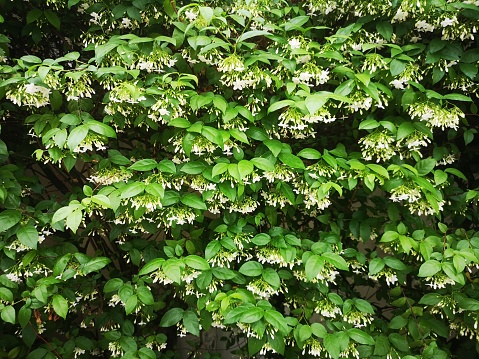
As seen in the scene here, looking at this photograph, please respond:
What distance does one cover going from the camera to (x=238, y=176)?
4.77ft

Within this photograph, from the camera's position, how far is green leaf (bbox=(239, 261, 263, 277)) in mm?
1555

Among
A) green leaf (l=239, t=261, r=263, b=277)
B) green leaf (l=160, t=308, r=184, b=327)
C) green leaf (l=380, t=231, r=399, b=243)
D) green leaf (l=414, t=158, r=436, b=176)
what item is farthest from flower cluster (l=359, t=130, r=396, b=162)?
green leaf (l=160, t=308, r=184, b=327)

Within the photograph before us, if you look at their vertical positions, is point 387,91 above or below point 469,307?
above

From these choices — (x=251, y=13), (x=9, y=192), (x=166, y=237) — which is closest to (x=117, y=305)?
(x=166, y=237)

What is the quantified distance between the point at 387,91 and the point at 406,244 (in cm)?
60

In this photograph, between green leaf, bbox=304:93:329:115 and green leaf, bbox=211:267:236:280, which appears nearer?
green leaf, bbox=304:93:329:115

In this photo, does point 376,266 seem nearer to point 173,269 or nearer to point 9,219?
point 173,269

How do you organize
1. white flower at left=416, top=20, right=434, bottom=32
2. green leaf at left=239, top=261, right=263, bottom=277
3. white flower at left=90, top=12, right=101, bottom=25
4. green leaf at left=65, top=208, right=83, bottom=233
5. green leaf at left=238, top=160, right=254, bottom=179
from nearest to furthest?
1. green leaf at left=65, top=208, right=83, bottom=233
2. green leaf at left=238, top=160, right=254, bottom=179
3. green leaf at left=239, top=261, right=263, bottom=277
4. white flower at left=416, top=20, right=434, bottom=32
5. white flower at left=90, top=12, right=101, bottom=25

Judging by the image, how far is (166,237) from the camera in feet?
6.35

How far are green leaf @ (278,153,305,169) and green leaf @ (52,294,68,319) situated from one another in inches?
38.6

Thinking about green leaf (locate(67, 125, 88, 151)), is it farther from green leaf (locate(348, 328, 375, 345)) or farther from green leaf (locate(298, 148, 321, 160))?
green leaf (locate(348, 328, 375, 345))

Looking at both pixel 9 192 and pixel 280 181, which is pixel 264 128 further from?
pixel 9 192

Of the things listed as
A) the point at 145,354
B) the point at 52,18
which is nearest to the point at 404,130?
the point at 145,354

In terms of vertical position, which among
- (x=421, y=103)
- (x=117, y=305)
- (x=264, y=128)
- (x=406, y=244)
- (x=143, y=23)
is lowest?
(x=117, y=305)
